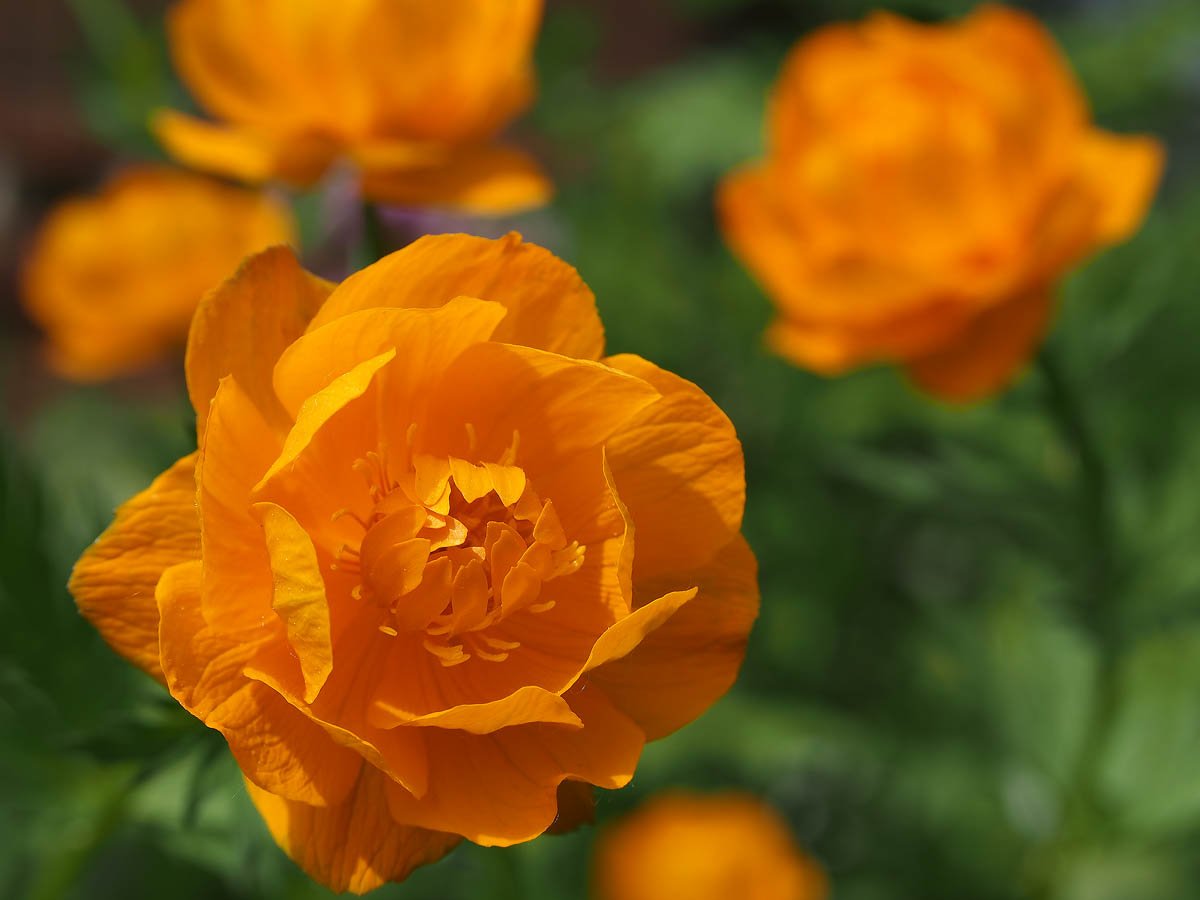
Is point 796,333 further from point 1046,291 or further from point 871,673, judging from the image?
point 871,673

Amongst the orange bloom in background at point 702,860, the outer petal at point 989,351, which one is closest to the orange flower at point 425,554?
the outer petal at point 989,351

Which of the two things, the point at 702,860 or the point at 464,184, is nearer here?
the point at 464,184

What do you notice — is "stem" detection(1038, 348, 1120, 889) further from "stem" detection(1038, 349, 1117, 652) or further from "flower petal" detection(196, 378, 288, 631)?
"flower petal" detection(196, 378, 288, 631)

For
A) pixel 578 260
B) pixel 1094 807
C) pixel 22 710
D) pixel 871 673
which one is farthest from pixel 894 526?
pixel 22 710

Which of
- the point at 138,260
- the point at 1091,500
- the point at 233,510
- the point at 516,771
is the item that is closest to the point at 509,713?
the point at 516,771

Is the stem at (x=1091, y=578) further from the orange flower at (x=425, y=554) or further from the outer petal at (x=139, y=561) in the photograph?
the outer petal at (x=139, y=561)

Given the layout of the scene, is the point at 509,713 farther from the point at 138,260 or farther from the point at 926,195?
the point at 138,260
